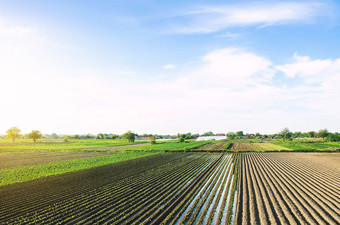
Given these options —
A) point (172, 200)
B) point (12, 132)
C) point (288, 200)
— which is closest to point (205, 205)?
point (172, 200)

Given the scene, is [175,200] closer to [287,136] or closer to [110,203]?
[110,203]

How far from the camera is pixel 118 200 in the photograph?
45.5 feet

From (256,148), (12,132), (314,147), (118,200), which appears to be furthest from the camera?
(12,132)

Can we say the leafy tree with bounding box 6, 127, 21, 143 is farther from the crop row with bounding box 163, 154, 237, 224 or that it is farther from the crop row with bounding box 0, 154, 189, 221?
the crop row with bounding box 163, 154, 237, 224

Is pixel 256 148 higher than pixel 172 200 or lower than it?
lower

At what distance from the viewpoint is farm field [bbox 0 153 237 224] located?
11.1 m

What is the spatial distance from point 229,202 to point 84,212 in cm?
938

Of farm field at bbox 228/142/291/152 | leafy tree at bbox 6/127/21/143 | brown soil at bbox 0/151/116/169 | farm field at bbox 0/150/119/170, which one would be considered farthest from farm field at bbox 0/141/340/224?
leafy tree at bbox 6/127/21/143

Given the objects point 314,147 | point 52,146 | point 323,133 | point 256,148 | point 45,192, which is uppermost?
point 323,133

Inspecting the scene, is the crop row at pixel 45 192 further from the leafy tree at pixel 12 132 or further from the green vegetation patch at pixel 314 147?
the leafy tree at pixel 12 132

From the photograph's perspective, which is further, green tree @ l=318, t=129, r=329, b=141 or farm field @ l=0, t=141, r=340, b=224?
green tree @ l=318, t=129, r=329, b=141

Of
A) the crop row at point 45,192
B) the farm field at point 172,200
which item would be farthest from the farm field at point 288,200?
the crop row at point 45,192

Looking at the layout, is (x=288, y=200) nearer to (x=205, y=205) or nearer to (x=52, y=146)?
(x=205, y=205)

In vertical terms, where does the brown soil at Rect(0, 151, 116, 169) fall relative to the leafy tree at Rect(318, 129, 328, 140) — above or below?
below
